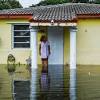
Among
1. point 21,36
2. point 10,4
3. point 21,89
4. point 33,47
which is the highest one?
point 10,4

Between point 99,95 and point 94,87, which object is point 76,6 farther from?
point 99,95

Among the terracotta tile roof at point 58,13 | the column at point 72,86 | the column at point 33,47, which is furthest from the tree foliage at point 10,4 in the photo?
the column at point 72,86

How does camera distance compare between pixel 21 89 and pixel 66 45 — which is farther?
pixel 66 45

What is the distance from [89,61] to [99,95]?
12.8 m

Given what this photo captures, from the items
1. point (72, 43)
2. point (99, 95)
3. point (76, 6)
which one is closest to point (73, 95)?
point (99, 95)

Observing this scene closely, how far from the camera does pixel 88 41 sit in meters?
27.6

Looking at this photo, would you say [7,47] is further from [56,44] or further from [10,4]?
[10,4]

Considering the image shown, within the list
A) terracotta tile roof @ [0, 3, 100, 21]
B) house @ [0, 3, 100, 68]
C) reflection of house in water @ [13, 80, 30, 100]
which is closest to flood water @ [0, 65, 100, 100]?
reflection of house in water @ [13, 80, 30, 100]

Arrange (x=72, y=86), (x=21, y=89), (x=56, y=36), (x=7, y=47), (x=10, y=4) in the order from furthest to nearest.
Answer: (x=10, y=4) → (x=7, y=47) → (x=56, y=36) → (x=72, y=86) → (x=21, y=89)

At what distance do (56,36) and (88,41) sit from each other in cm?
190

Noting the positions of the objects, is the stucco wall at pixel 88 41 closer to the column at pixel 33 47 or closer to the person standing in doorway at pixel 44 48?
the person standing in doorway at pixel 44 48

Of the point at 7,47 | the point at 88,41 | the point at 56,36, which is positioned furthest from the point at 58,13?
the point at 7,47

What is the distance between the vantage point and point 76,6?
32.4 m

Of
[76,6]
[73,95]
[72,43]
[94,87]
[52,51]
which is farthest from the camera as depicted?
[76,6]
